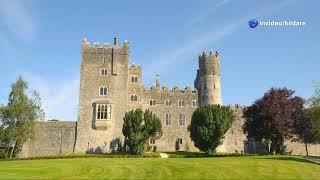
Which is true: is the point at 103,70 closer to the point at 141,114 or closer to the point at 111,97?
the point at 111,97

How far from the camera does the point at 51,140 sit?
255ft

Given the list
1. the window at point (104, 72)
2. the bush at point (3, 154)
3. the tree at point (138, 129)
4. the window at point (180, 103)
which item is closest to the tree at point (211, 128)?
the tree at point (138, 129)

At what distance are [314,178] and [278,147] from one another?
110 feet

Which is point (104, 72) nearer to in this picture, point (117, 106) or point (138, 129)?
point (117, 106)

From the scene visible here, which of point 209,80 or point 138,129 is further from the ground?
point 209,80

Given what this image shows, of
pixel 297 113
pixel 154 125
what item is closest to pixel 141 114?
pixel 154 125

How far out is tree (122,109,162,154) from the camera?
66562 millimetres

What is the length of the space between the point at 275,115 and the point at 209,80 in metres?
24.7

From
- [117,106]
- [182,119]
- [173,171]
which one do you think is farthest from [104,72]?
[173,171]

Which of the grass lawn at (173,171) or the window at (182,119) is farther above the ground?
the window at (182,119)

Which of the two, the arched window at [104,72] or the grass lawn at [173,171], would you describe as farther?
the arched window at [104,72]

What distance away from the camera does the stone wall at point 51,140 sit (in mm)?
76688

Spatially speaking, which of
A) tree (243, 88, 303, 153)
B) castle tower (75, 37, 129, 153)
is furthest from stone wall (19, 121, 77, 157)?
tree (243, 88, 303, 153)

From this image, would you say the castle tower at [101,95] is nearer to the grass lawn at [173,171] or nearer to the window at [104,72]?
the window at [104,72]
